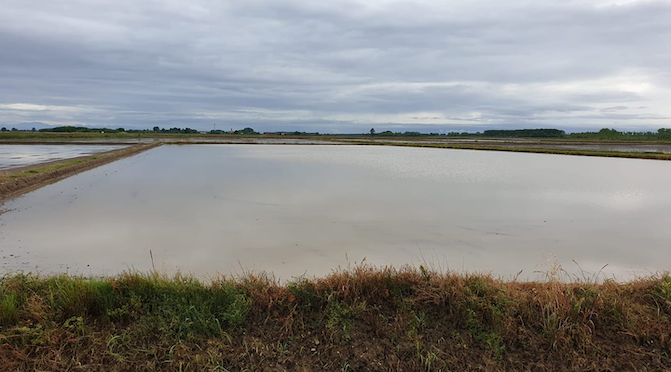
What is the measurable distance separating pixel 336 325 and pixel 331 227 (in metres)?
4.12

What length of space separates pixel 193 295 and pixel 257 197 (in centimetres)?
693

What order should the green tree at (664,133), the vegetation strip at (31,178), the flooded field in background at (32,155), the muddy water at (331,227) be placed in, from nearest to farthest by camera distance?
1. the muddy water at (331,227)
2. the vegetation strip at (31,178)
3. the flooded field in background at (32,155)
4. the green tree at (664,133)

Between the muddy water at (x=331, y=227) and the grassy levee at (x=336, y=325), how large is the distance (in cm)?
138

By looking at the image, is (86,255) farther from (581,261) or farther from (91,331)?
(581,261)

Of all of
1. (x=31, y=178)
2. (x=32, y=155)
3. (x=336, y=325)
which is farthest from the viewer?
(x=32, y=155)

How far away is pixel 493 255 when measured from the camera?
5.87m

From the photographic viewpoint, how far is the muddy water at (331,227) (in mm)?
5531

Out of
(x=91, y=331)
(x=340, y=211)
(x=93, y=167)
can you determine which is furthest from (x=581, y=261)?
(x=93, y=167)

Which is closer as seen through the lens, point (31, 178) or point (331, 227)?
point (331, 227)

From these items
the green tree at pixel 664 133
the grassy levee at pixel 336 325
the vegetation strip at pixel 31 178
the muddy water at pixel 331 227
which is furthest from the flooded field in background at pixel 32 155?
the green tree at pixel 664 133

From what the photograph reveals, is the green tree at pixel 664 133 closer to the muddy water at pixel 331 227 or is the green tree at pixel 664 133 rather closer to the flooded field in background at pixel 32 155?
the muddy water at pixel 331 227

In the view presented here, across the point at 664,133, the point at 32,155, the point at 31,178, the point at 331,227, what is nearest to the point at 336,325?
the point at 331,227

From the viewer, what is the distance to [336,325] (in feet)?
10.9

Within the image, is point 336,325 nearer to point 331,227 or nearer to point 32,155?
point 331,227
